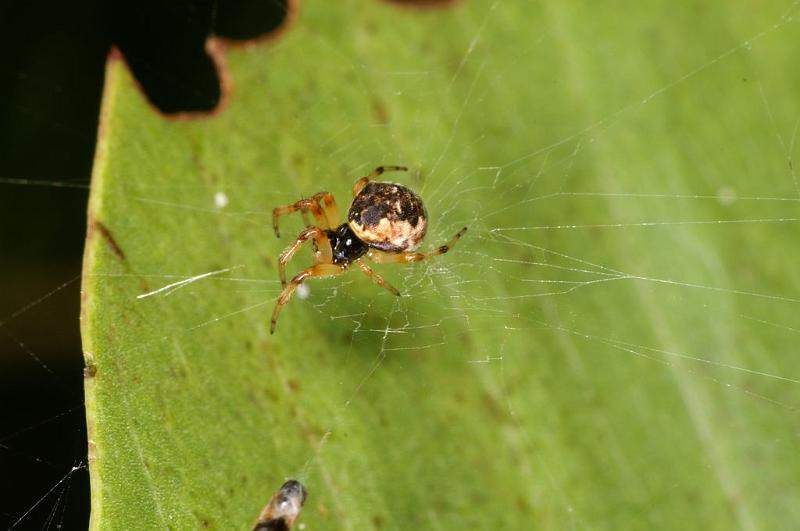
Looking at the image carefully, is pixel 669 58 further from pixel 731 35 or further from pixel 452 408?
pixel 452 408

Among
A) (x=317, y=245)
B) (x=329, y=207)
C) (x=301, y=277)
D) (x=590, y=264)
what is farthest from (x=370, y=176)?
(x=590, y=264)

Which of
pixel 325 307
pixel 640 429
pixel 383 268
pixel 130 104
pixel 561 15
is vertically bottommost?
pixel 640 429

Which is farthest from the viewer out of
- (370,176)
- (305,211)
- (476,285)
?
(370,176)

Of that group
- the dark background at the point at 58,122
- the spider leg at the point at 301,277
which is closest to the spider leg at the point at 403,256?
the spider leg at the point at 301,277

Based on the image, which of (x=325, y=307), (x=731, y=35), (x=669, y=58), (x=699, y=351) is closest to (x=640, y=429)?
(x=699, y=351)

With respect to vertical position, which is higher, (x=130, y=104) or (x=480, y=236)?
(x=130, y=104)

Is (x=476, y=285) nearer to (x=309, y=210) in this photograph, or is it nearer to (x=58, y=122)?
(x=309, y=210)
